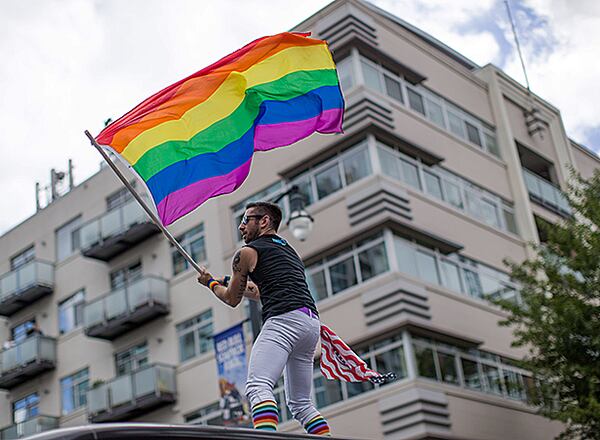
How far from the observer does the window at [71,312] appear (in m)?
37.9

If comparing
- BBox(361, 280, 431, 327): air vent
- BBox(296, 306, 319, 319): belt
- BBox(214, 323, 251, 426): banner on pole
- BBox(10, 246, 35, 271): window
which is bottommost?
BBox(296, 306, 319, 319): belt

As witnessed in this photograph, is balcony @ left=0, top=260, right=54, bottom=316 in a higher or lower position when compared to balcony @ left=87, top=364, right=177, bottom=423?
higher

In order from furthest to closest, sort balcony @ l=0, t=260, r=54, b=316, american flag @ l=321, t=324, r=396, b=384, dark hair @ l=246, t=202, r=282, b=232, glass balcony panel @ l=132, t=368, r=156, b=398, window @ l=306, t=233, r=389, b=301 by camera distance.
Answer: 1. balcony @ l=0, t=260, r=54, b=316
2. glass balcony panel @ l=132, t=368, r=156, b=398
3. window @ l=306, t=233, r=389, b=301
4. american flag @ l=321, t=324, r=396, b=384
5. dark hair @ l=246, t=202, r=282, b=232

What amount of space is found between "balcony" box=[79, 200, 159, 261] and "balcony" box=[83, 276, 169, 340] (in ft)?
6.05

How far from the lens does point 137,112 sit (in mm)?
9422

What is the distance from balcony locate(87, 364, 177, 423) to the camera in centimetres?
3225

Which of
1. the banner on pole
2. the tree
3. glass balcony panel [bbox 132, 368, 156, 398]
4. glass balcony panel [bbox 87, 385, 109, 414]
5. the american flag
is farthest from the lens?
glass balcony panel [bbox 87, 385, 109, 414]

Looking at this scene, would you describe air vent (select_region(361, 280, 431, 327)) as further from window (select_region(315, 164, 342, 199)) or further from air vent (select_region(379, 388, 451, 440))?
window (select_region(315, 164, 342, 199))

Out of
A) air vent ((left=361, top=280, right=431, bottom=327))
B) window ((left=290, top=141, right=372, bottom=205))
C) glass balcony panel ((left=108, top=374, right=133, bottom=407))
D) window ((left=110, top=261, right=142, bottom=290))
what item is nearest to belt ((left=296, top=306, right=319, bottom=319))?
air vent ((left=361, top=280, right=431, bottom=327))

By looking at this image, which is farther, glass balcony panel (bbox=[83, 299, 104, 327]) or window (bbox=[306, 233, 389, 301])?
glass balcony panel (bbox=[83, 299, 104, 327])

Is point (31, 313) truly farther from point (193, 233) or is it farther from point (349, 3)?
point (349, 3)

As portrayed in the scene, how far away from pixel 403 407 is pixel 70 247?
18.3m

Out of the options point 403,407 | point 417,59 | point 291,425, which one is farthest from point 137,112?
point 417,59

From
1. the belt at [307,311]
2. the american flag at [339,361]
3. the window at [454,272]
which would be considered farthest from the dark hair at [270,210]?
the window at [454,272]
